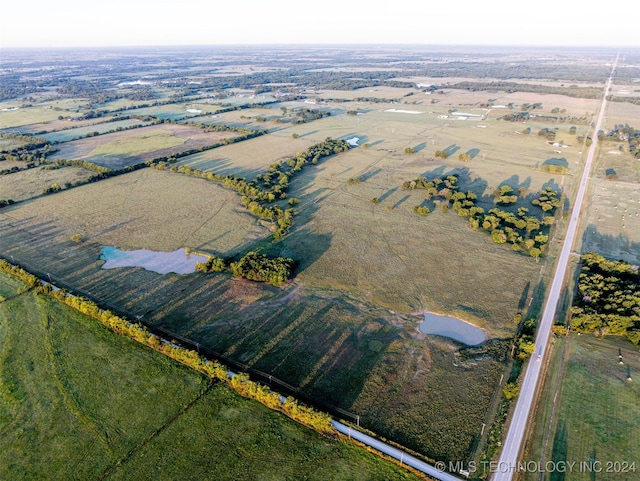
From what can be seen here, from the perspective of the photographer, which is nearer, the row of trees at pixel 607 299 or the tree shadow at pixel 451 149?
the row of trees at pixel 607 299

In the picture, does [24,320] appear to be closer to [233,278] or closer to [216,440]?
Result: [233,278]

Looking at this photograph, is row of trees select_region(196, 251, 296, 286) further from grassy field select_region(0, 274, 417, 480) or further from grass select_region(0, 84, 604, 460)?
grassy field select_region(0, 274, 417, 480)

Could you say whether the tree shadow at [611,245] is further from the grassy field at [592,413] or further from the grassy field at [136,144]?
the grassy field at [136,144]

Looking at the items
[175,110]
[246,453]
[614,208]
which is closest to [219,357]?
[246,453]

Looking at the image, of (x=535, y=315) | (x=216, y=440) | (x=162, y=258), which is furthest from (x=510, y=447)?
(x=162, y=258)

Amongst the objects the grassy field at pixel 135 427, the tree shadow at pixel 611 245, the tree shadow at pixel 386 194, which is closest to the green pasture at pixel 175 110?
the tree shadow at pixel 386 194
